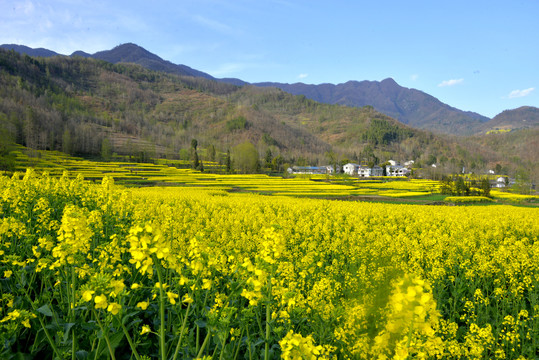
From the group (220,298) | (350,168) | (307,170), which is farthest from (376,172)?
(220,298)

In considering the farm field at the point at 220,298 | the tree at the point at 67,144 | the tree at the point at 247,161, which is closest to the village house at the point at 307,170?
the tree at the point at 247,161

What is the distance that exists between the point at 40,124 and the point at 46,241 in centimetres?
10487

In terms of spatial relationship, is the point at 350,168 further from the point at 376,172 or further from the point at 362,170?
the point at 376,172

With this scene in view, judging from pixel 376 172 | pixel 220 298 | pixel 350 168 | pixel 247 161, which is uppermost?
pixel 247 161

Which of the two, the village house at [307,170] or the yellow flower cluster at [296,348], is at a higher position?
the village house at [307,170]

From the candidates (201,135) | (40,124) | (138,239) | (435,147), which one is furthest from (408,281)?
(435,147)

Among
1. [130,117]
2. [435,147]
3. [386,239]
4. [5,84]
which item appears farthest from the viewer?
[435,147]

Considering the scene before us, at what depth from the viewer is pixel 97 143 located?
8638 cm

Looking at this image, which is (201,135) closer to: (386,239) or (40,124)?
(40,124)

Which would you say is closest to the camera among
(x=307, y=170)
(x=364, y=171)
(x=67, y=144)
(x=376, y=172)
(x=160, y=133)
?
(x=67, y=144)

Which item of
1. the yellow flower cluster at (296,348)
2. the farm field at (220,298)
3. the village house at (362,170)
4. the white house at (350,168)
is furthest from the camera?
the white house at (350,168)

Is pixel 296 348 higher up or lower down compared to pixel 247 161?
lower down

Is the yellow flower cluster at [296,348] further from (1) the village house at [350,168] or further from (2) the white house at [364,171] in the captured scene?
(1) the village house at [350,168]

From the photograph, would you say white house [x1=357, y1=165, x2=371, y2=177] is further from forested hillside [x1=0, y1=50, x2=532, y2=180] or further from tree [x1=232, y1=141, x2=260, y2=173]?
tree [x1=232, y1=141, x2=260, y2=173]
